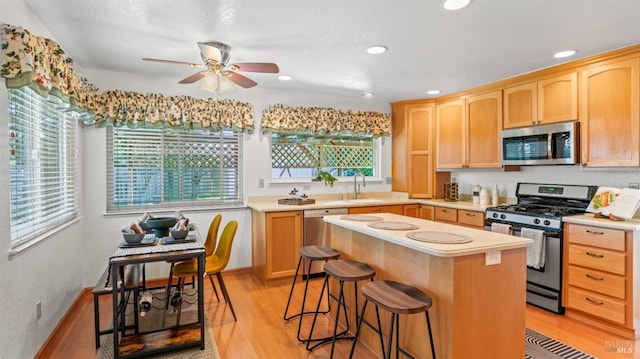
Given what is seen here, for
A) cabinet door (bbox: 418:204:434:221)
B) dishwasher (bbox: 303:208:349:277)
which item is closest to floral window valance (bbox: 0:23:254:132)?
dishwasher (bbox: 303:208:349:277)

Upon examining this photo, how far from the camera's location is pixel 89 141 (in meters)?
3.62

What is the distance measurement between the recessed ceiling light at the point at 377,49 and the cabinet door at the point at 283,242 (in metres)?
1.94

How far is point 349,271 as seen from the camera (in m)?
2.31

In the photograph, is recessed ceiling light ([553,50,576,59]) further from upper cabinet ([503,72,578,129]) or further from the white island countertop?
the white island countertop

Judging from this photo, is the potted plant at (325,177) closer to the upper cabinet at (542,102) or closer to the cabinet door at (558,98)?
the upper cabinet at (542,102)

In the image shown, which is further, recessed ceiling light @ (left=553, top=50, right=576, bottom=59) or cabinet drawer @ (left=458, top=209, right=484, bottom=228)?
cabinet drawer @ (left=458, top=209, right=484, bottom=228)

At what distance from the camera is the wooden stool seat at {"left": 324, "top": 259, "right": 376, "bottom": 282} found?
2.22m

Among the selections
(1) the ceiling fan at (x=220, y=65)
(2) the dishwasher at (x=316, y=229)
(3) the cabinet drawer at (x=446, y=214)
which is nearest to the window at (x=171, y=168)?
(2) the dishwasher at (x=316, y=229)

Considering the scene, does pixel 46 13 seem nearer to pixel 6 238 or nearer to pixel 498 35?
pixel 6 238

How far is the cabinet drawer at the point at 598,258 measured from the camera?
271cm

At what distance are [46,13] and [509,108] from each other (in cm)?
437

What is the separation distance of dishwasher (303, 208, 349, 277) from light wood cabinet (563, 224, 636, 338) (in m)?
2.34

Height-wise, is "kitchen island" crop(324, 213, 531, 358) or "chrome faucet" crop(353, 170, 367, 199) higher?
"chrome faucet" crop(353, 170, 367, 199)

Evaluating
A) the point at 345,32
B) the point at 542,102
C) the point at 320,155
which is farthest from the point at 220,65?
the point at 542,102
